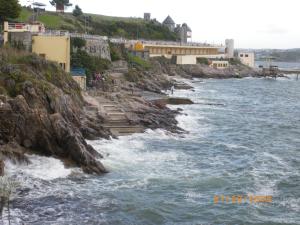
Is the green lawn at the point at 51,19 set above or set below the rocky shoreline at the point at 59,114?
above

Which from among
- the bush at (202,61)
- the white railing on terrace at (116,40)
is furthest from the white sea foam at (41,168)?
the bush at (202,61)

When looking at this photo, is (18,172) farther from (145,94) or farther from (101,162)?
(145,94)

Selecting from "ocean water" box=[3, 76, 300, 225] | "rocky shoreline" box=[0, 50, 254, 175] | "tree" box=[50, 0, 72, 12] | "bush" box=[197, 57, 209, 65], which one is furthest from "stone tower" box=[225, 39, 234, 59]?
"ocean water" box=[3, 76, 300, 225]

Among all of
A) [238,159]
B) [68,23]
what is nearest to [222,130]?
[238,159]

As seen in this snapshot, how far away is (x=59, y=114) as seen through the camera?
29969mm

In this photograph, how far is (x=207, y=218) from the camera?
22250mm

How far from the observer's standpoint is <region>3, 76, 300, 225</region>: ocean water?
72.1 ft

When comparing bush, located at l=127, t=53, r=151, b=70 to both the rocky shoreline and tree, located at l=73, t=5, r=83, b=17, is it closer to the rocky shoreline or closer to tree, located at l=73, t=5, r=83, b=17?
the rocky shoreline

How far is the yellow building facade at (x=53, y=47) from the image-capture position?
160 ft

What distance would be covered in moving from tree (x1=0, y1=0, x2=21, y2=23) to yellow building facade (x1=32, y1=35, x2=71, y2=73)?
9.63 meters

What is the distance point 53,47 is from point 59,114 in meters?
20.6

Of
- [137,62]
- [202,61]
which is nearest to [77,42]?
[137,62]

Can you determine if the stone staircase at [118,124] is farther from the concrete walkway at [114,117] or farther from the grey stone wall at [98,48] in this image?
the grey stone wall at [98,48]

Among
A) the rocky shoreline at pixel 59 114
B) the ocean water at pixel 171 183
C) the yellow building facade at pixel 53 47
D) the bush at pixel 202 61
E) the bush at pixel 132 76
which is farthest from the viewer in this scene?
the bush at pixel 202 61
